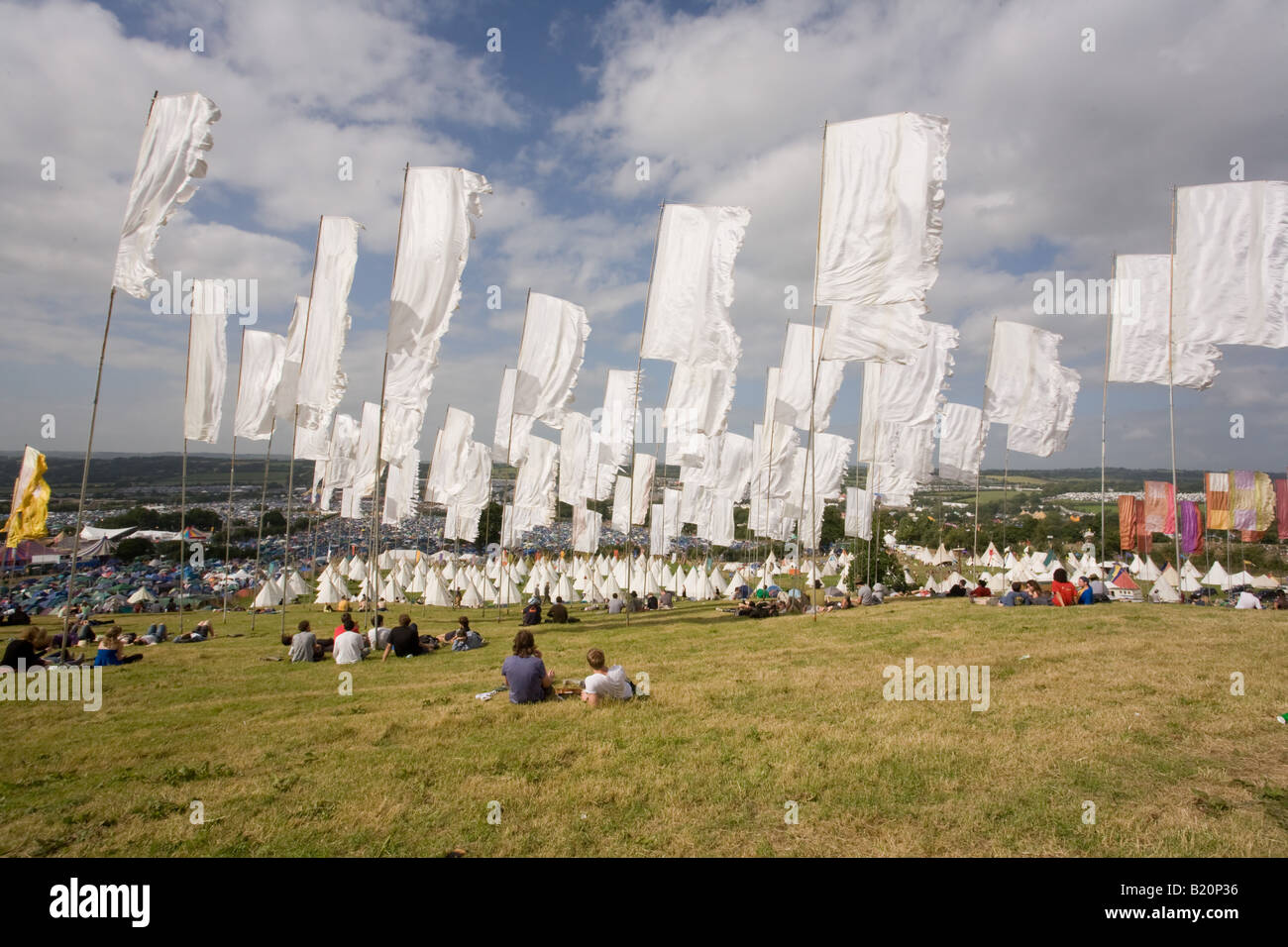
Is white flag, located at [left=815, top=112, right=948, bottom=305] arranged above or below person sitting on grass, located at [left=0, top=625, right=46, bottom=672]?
above

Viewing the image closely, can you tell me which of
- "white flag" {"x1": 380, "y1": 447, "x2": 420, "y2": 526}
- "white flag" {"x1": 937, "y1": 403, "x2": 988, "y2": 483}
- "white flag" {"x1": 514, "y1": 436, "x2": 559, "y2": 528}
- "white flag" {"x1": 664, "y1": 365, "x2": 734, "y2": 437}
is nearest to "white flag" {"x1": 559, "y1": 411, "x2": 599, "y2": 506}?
"white flag" {"x1": 514, "y1": 436, "x2": 559, "y2": 528}

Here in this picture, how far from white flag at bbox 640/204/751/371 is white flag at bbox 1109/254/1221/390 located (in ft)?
34.5

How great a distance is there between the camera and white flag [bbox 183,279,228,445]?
20.1 meters

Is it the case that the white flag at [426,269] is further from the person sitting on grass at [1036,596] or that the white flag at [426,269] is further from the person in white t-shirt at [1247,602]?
the person in white t-shirt at [1247,602]

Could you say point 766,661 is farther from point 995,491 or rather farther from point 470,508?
point 995,491

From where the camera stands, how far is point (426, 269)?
16469mm

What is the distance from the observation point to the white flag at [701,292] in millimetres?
17500

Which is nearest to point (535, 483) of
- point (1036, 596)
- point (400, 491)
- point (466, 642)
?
point (400, 491)

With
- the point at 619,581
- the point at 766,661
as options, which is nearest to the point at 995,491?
the point at 619,581

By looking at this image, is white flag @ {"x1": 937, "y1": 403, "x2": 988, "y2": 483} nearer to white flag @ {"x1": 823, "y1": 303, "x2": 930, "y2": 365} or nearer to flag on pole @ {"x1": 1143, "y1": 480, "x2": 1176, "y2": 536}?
flag on pole @ {"x1": 1143, "y1": 480, "x2": 1176, "y2": 536}

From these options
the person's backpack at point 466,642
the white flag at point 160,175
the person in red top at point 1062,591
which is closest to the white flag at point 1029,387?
the person in red top at point 1062,591

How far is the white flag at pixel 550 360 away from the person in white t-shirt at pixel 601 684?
38.9 ft
